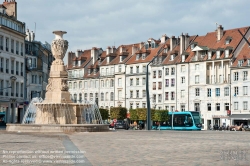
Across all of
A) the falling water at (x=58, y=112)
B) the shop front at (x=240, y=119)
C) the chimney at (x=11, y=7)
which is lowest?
the shop front at (x=240, y=119)

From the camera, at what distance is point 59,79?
36.7 m

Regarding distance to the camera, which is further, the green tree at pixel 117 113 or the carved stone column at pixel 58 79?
the green tree at pixel 117 113

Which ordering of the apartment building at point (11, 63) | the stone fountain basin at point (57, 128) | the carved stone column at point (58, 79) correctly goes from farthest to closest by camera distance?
1. the apartment building at point (11, 63)
2. the carved stone column at point (58, 79)
3. the stone fountain basin at point (57, 128)

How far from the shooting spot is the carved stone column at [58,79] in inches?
1430

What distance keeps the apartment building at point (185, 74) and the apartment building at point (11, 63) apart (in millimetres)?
23089

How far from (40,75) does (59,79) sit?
5024 centimetres

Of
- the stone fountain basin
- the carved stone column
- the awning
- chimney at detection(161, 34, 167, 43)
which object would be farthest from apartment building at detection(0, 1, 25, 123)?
the stone fountain basin

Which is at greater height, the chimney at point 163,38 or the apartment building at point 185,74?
the chimney at point 163,38

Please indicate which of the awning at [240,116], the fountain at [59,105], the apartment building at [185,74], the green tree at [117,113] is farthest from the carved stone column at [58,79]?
the green tree at [117,113]

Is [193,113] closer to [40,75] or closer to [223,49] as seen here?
[223,49]

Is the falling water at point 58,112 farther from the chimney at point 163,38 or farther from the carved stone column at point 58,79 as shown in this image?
the chimney at point 163,38

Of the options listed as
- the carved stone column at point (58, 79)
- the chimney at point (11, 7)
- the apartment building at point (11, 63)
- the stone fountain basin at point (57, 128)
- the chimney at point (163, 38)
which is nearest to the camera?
the stone fountain basin at point (57, 128)

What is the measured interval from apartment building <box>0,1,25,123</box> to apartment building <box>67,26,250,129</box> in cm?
2309

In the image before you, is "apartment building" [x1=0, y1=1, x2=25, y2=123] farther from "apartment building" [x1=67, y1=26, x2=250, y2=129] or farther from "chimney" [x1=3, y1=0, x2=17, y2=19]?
"apartment building" [x1=67, y1=26, x2=250, y2=129]
